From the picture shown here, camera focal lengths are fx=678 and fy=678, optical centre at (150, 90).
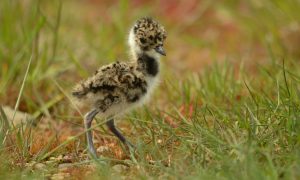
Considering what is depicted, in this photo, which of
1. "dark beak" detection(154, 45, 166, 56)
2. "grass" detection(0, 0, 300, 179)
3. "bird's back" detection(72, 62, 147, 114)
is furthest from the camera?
"dark beak" detection(154, 45, 166, 56)

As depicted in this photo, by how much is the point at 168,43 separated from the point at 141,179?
14.9 feet

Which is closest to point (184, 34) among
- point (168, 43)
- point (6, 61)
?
point (168, 43)

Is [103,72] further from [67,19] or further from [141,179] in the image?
[67,19]

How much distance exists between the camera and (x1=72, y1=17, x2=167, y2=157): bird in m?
3.61

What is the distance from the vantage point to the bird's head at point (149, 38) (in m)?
3.80

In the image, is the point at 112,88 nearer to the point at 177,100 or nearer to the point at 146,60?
the point at 146,60

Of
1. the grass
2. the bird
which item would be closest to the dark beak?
the bird

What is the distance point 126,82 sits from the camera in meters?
3.62

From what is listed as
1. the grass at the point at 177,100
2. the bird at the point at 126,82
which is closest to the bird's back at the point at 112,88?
the bird at the point at 126,82

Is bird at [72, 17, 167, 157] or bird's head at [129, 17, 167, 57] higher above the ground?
bird's head at [129, 17, 167, 57]

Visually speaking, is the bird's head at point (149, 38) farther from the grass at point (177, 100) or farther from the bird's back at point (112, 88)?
the grass at point (177, 100)

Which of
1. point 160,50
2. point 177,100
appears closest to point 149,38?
point 160,50

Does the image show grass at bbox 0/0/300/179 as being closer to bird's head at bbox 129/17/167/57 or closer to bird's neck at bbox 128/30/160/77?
bird's neck at bbox 128/30/160/77

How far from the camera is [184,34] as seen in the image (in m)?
7.59
